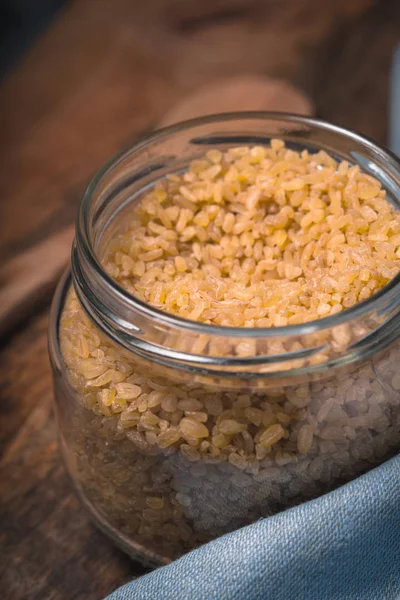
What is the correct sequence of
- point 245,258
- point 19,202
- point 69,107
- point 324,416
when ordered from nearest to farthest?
1. point 324,416
2. point 245,258
3. point 19,202
4. point 69,107

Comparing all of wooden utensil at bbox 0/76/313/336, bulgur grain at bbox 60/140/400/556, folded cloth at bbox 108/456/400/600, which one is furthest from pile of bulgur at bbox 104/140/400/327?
wooden utensil at bbox 0/76/313/336

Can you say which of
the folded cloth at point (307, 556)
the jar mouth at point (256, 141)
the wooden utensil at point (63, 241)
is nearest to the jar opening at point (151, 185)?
the jar mouth at point (256, 141)

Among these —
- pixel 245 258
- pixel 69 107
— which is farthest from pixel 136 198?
pixel 69 107

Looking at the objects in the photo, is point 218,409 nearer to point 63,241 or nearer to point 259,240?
point 259,240

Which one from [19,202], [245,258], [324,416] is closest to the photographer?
[324,416]

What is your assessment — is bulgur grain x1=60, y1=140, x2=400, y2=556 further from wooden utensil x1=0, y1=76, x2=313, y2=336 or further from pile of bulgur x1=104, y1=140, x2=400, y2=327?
wooden utensil x1=0, y1=76, x2=313, y2=336

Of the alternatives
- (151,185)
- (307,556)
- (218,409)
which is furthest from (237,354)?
(151,185)

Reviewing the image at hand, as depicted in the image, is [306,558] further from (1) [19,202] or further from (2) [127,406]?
(1) [19,202]
